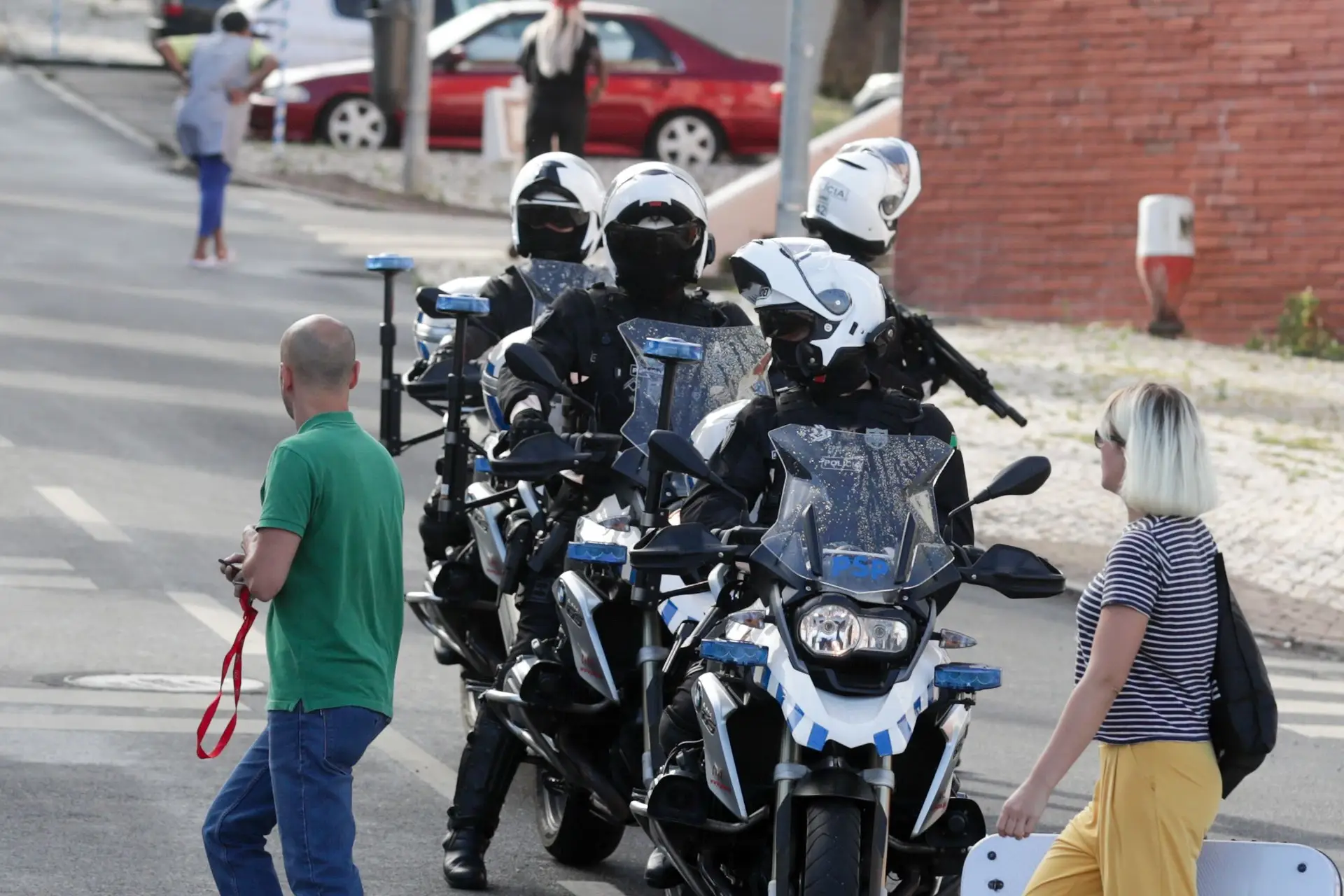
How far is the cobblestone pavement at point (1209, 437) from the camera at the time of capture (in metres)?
12.7

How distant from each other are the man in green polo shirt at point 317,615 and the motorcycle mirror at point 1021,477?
1.28m

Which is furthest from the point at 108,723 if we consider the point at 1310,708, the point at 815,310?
the point at 1310,708

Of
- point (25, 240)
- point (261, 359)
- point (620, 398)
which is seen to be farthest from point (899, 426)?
point (25, 240)

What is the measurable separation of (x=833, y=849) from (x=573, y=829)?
2.11 meters

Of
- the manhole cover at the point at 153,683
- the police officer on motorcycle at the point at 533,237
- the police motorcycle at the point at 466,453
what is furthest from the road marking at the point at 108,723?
the police officer on motorcycle at the point at 533,237

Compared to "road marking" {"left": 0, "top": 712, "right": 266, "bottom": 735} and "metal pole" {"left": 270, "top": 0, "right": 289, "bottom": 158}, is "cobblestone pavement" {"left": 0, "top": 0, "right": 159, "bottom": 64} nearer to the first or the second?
"metal pole" {"left": 270, "top": 0, "right": 289, "bottom": 158}

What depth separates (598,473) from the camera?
662 centimetres

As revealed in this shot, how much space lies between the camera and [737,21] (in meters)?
34.7

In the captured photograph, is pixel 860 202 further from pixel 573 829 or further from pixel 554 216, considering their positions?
pixel 573 829

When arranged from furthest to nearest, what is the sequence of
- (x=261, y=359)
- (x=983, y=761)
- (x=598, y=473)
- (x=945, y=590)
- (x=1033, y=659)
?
(x=261, y=359) < (x=1033, y=659) < (x=983, y=761) < (x=598, y=473) < (x=945, y=590)

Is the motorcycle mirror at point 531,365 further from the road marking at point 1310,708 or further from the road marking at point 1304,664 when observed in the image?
the road marking at point 1304,664

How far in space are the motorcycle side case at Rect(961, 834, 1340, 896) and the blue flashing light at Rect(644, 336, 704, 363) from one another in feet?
4.73

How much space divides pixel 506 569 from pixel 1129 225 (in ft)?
43.7

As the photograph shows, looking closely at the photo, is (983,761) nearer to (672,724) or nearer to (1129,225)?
(672,724)
